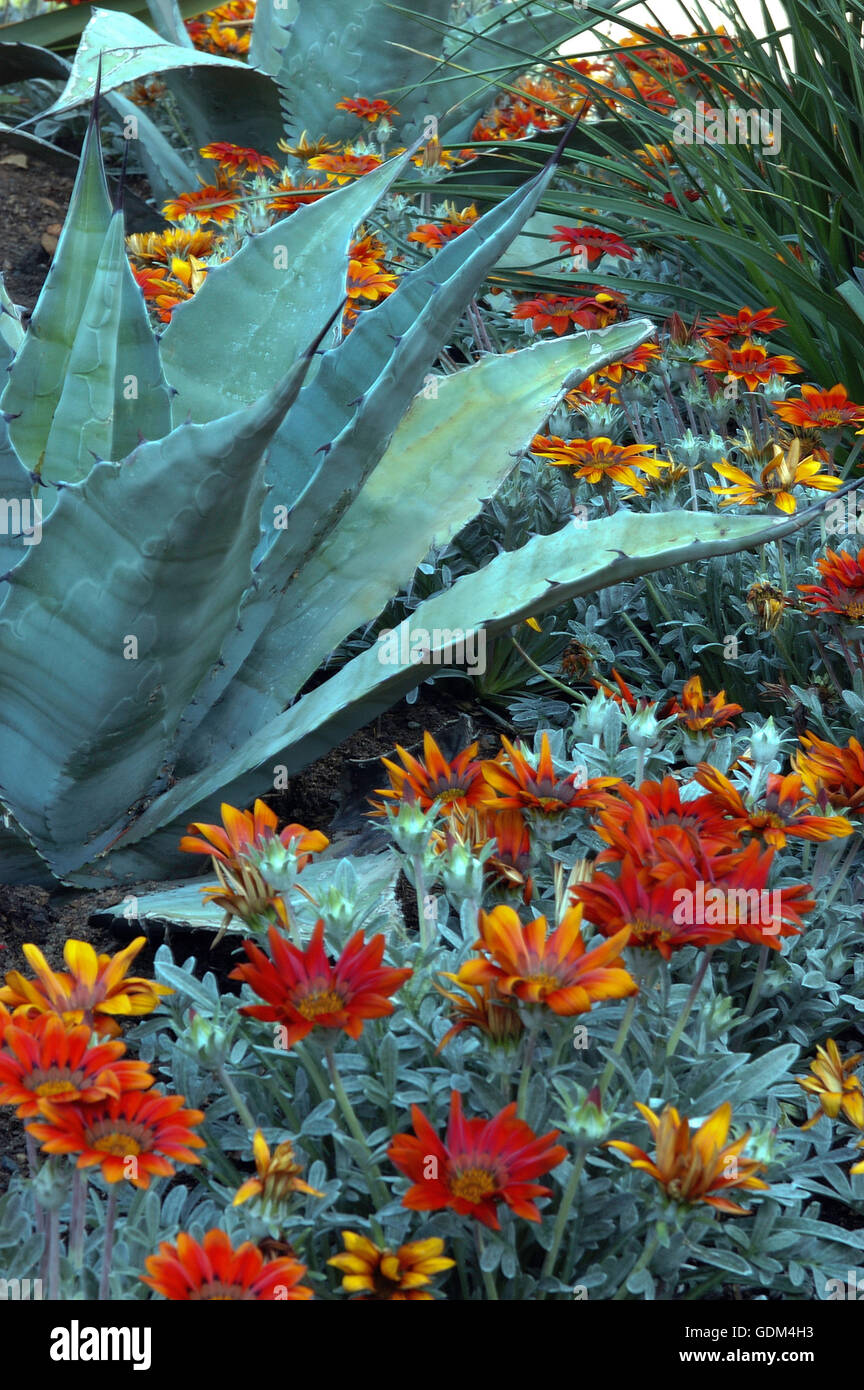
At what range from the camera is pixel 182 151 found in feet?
12.3

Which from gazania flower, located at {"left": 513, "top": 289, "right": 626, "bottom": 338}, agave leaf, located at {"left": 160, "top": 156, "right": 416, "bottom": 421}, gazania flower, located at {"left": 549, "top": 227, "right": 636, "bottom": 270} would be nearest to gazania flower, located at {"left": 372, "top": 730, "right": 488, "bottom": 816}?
agave leaf, located at {"left": 160, "top": 156, "right": 416, "bottom": 421}

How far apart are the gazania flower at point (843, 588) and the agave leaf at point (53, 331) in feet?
2.80

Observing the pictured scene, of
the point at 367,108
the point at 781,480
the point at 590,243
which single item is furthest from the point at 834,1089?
the point at 367,108

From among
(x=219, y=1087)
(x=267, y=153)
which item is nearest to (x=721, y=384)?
(x=219, y=1087)

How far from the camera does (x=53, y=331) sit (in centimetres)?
147

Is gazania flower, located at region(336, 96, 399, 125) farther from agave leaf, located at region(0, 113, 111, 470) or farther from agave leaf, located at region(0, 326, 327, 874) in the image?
agave leaf, located at region(0, 326, 327, 874)

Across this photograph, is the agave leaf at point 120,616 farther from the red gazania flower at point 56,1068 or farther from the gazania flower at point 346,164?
the gazania flower at point 346,164

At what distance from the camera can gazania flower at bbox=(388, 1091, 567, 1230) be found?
0.81 metres

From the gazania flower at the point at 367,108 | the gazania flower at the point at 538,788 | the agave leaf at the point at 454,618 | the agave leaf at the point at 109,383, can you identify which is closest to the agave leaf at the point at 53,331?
the agave leaf at the point at 109,383

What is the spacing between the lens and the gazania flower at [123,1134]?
77 cm

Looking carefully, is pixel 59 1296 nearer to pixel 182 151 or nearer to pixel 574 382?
pixel 574 382

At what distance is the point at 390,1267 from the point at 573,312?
5.12 ft
